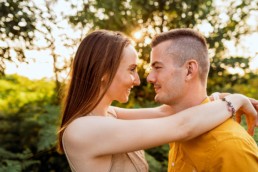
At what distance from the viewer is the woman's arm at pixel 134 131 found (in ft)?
7.66

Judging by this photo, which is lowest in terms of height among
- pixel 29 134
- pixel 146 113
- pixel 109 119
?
pixel 29 134

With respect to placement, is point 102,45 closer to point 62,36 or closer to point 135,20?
point 62,36

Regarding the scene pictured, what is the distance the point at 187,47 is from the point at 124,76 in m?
0.44

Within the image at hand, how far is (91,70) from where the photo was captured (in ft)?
8.61

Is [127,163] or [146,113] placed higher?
[146,113]

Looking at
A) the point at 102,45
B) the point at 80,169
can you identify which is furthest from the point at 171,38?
the point at 80,169

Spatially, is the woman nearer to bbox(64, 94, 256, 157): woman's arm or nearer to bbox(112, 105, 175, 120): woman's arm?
bbox(64, 94, 256, 157): woman's arm

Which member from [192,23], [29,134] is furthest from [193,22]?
[29,134]

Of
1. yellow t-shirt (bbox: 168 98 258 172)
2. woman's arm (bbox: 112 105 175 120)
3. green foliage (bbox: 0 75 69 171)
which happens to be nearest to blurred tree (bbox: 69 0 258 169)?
green foliage (bbox: 0 75 69 171)

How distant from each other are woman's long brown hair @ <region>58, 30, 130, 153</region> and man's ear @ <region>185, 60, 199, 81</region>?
394 millimetres

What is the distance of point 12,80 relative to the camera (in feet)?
25.0

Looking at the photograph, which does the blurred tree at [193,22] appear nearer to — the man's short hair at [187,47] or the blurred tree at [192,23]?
the blurred tree at [192,23]

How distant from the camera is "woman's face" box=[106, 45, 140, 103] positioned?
264cm

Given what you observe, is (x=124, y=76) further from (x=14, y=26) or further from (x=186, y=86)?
(x=14, y=26)
